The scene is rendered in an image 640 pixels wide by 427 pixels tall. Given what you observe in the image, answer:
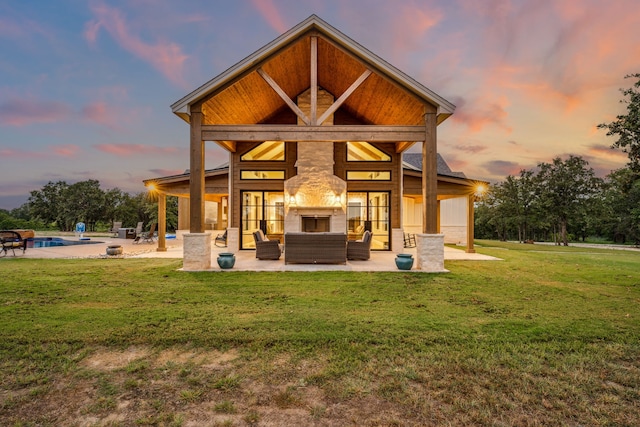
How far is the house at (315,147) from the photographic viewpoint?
292 inches

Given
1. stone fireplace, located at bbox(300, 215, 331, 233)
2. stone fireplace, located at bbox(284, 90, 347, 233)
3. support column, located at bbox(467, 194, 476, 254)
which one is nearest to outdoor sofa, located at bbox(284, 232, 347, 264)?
stone fireplace, located at bbox(284, 90, 347, 233)

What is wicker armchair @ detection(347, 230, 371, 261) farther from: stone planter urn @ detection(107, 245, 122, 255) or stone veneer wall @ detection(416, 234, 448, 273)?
stone planter urn @ detection(107, 245, 122, 255)

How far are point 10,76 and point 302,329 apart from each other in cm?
2989

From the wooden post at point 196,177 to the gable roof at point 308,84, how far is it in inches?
22.6

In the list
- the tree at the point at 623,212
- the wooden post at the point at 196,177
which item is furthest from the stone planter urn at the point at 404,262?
the tree at the point at 623,212

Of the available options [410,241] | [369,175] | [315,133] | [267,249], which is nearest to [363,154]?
[369,175]

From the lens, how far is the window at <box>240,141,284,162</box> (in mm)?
12047

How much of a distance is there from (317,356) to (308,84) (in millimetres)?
10748

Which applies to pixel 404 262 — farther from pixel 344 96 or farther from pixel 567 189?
pixel 567 189

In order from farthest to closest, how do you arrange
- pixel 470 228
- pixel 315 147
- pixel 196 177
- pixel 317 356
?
pixel 470 228 → pixel 315 147 → pixel 196 177 → pixel 317 356

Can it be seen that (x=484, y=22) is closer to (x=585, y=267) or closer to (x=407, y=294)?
(x=585, y=267)

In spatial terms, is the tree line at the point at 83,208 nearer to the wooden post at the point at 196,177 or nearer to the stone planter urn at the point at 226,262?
the wooden post at the point at 196,177

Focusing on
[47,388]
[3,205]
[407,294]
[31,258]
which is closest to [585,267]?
[407,294]

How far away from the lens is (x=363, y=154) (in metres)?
12.1
